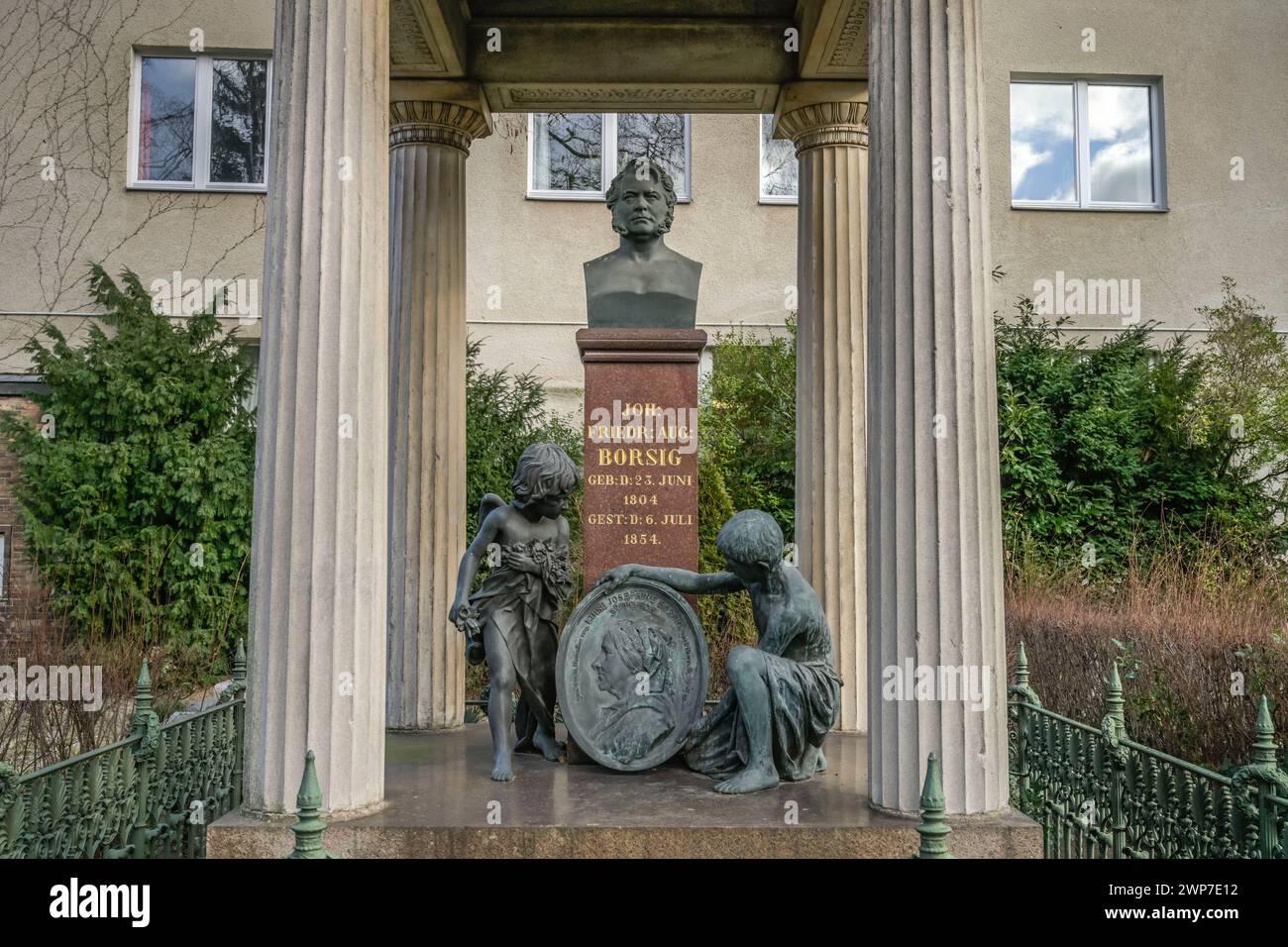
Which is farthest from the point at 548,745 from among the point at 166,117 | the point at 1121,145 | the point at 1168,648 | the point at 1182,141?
the point at 1182,141

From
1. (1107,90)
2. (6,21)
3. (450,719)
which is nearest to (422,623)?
(450,719)

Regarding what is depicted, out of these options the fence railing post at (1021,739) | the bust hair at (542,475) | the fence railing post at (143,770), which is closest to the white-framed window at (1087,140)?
the fence railing post at (1021,739)

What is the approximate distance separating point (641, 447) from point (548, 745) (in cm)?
196

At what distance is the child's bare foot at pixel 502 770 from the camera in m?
6.59

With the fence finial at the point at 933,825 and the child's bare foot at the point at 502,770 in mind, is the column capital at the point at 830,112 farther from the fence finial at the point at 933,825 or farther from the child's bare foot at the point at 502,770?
the fence finial at the point at 933,825

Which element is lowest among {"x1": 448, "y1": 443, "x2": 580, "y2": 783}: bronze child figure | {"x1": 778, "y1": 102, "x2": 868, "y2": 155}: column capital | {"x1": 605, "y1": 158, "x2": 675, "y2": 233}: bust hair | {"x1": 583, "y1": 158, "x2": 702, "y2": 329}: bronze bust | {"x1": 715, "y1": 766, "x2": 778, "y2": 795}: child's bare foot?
{"x1": 715, "y1": 766, "x2": 778, "y2": 795}: child's bare foot

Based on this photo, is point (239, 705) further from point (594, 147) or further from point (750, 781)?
point (594, 147)

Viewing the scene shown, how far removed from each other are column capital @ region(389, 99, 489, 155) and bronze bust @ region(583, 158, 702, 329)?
241 centimetres

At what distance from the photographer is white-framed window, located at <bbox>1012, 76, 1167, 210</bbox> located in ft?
56.5

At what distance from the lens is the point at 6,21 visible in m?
16.3

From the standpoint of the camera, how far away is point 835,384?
914 centimetres

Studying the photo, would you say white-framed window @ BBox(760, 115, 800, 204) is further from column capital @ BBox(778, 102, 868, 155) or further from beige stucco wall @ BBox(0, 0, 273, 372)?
column capital @ BBox(778, 102, 868, 155)

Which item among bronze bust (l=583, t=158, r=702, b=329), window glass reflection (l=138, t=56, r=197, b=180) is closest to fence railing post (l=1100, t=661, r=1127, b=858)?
bronze bust (l=583, t=158, r=702, b=329)

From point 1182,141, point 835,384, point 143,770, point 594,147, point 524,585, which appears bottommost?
point 143,770
